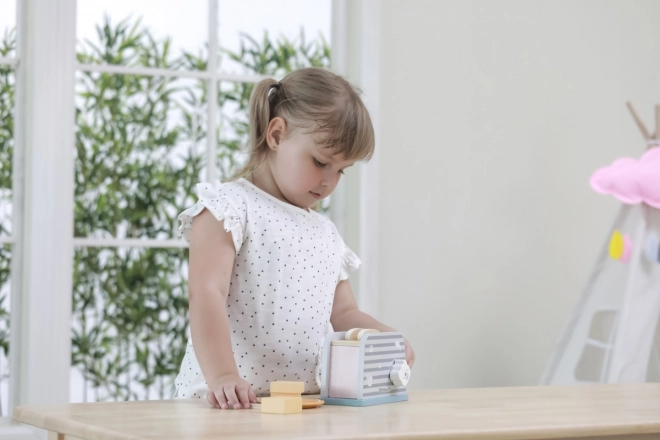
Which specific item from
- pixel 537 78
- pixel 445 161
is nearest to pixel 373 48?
pixel 445 161

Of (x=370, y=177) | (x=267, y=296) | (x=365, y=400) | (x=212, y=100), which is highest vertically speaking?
(x=212, y=100)

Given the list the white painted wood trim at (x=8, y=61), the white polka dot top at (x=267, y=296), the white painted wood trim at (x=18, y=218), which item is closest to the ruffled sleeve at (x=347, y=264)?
the white polka dot top at (x=267, y=296)

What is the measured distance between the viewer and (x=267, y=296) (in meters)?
1.39

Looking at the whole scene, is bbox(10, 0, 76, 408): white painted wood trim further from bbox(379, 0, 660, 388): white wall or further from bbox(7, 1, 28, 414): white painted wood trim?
bbox(379, 0, 660, 388): white wall

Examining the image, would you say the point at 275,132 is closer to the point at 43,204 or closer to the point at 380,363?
Result: the point at 380,363

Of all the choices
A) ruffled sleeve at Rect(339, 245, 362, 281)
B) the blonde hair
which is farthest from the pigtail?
ruffled sleeve at Rect(339, 245, 362, 281)

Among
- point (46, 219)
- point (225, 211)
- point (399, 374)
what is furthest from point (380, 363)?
point (46, 219)

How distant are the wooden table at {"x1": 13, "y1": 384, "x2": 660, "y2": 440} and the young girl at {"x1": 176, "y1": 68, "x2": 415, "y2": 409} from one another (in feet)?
0.66

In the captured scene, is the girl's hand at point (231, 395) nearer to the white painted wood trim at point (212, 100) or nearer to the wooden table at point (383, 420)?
the wooden table at point (383, 420)

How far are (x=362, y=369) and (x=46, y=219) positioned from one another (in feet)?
4.34

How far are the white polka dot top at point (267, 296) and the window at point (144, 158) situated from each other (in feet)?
3.32

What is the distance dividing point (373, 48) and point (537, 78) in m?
0.61

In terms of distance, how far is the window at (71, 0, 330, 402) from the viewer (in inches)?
93.4

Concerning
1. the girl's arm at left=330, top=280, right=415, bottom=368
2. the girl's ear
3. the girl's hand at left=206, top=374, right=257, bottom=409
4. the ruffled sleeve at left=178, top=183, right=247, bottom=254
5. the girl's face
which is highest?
the girl's ear
